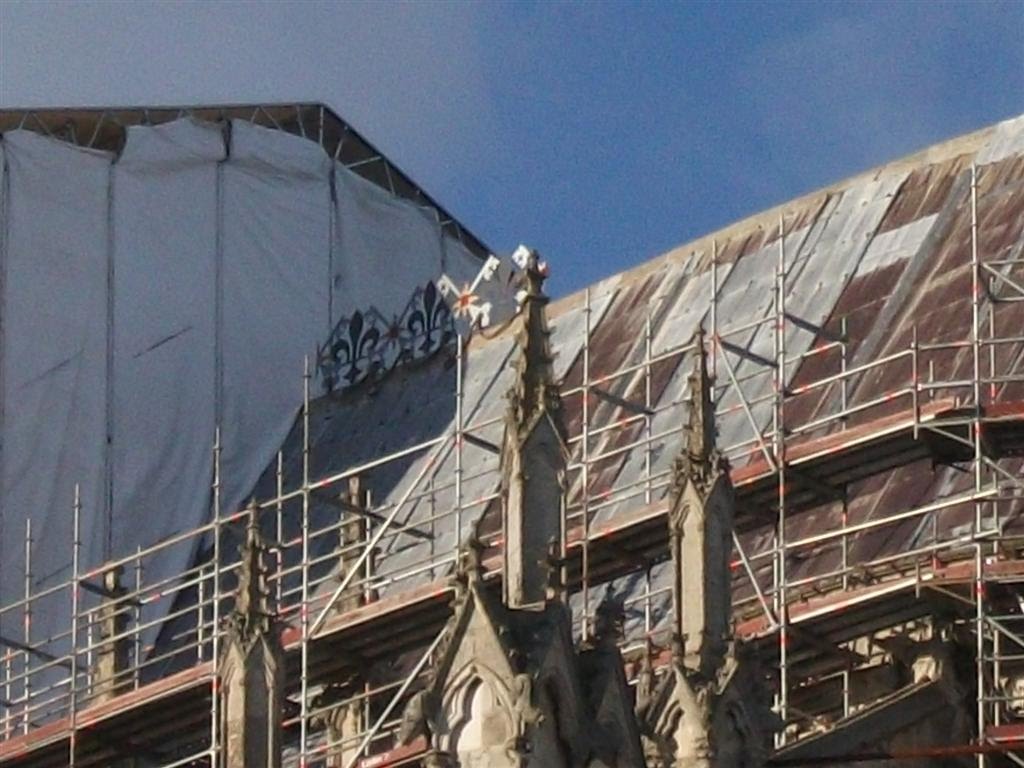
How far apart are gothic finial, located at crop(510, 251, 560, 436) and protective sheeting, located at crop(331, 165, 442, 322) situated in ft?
89.5

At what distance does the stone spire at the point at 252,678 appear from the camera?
43.7 meters

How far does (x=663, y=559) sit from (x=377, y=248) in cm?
2059

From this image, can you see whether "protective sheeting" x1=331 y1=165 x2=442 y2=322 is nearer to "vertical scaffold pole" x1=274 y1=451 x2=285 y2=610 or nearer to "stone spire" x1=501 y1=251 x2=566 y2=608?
"vertical scaffold pole" x1=274 y1=451 x2=285 y2=610

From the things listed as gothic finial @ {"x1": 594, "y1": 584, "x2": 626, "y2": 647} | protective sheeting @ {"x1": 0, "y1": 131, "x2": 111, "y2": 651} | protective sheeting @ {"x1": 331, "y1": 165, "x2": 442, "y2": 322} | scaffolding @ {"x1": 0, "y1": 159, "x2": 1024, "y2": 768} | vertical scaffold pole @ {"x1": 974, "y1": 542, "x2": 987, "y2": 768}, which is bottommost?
gothic finial @ {"x1": 594, "y1": 584, "x2": 626, "y2": 647}

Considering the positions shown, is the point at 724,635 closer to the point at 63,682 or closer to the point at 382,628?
the point at 382,628

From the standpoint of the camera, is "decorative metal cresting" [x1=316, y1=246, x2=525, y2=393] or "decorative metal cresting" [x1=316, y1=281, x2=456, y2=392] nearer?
"decorative metal cresting" [x1=316, y1=246, x2=525, y2=393]

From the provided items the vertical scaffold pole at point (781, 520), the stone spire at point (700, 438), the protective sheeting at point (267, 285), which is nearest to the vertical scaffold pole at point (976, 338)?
the vertical scaffold pole at point (781, 520)

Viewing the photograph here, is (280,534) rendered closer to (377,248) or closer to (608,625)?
(377,248)

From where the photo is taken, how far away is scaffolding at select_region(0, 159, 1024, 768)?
150ft

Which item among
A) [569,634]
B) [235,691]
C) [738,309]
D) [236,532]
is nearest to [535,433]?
[569,634]

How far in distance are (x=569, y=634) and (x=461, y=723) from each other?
1097 millimetres

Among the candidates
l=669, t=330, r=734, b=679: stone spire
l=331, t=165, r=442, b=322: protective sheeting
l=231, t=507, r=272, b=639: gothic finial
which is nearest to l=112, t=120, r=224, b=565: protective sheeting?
l=331, t=165, r=442, b=322: protective sheeting

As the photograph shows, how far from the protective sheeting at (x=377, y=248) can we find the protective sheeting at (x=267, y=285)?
32cm

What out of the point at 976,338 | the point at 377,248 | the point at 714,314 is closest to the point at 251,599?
the point at 976,338
